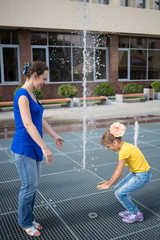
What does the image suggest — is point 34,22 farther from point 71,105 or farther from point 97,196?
point 97,196

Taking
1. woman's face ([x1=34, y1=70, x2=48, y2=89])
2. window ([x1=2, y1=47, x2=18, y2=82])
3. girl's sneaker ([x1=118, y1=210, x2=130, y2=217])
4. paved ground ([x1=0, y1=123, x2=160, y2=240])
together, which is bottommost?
paved ground ([x1=0, y1=123, x2=160, y2=240])

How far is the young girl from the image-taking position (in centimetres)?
354

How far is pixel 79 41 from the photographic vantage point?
68.6 ft

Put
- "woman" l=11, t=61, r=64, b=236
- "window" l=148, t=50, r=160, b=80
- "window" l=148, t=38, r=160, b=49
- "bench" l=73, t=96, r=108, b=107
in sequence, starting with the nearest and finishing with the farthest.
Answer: "woman" l=11, t=61, r=64, b=236
"bench" l=73, t=96, r=108, b=107
"window" l=148, t=38, r=160, b=49
"window" l=148, t=50, r=160, b=80

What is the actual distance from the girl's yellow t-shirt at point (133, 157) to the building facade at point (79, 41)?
44.7 feet

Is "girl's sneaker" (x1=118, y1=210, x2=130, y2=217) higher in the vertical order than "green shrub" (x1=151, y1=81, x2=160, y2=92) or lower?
lower

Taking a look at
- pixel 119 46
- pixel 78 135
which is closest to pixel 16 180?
pixel 78 135

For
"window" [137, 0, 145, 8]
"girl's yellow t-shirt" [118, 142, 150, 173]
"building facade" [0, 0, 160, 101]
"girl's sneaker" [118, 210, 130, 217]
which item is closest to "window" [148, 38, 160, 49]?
"building facade" [0, 0, 160, 101]

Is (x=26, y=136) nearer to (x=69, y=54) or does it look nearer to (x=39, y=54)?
(x=39, y=54)

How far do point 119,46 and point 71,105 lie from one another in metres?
8.23

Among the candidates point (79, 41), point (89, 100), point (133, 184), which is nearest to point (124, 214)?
point (133, 184)

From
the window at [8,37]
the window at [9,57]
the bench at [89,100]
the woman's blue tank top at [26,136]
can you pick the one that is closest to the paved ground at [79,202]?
the woman's blue tank top at [26,136]

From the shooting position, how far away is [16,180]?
565 cm

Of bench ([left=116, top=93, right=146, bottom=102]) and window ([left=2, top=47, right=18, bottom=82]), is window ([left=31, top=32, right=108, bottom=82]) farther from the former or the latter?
bench ([left=116, top=93, right=146, bottom=102])
